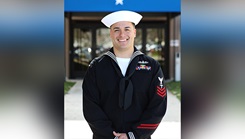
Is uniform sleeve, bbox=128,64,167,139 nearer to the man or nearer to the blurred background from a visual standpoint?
the man

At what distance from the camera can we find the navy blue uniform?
2441mm

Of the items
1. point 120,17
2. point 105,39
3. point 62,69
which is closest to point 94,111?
Result: point 62,69

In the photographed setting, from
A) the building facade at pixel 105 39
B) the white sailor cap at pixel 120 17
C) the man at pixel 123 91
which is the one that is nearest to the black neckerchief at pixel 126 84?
the man at pixel 123 91

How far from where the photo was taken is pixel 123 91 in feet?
7.95

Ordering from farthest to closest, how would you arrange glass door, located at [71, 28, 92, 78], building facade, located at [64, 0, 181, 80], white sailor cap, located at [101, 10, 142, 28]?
glass door, located at [71, 28, 92, 78] → building facade, located at [64, 0, 181, 80] → white sailor cap, located at [101, 10, 142, 28]

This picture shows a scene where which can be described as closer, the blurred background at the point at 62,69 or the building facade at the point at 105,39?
the blurred background at the point at 62,69

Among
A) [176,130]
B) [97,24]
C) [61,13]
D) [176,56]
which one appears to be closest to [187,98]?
[61,13]

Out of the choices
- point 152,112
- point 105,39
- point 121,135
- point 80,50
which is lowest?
point 121,135

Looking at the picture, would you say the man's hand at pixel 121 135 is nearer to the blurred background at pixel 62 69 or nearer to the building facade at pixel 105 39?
the blurred background at pixel 62 69

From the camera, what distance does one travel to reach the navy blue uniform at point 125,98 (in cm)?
244

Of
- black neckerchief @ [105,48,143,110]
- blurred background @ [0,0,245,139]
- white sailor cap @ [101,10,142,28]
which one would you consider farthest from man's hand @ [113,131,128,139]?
white sailor cap @ [101,10,142,28]

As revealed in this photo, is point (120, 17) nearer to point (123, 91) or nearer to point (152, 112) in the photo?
point (123, 91)

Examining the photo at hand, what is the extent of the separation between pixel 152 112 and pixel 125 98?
0.74 feet

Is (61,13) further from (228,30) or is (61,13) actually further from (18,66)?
(228,30)
